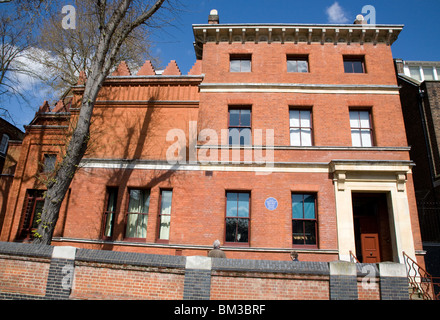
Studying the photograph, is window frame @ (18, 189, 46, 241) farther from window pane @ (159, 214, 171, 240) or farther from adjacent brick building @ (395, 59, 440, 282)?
adjacent brick building @ (395, 59, 440, 282)

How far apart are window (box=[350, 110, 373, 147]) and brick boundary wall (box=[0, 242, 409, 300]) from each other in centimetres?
759

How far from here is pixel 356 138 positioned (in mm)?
13375

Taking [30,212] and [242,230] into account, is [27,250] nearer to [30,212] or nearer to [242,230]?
[242,230]

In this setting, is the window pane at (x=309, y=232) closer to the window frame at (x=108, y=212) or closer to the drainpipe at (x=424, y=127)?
the window frame at (x=108, y=212)

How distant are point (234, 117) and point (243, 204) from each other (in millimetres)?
4243

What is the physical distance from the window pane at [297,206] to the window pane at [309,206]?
17 centimetres

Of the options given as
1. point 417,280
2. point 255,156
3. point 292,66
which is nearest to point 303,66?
point 292,66

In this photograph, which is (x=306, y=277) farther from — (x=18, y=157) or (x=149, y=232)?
(x=18, y=157)

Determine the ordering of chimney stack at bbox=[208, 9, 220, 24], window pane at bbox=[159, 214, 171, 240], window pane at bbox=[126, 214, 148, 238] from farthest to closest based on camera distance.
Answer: chimney stack at bbox=[208, 9, 220, 24]
window pane at bbox=[126, 214, 148, 238]
window pane at bbox=[159, 214, 171, 240]

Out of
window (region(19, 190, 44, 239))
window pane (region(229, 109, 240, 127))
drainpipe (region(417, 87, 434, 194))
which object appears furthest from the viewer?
drainpipe (region(417, 87, 434, 194))

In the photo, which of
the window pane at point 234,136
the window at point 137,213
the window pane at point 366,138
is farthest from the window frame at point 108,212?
the window pane at point 366,138

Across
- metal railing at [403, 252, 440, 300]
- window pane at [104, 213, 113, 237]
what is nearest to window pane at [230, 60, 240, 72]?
window pane at [104, 213, 113, 237]

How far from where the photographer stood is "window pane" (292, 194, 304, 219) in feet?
40.4
